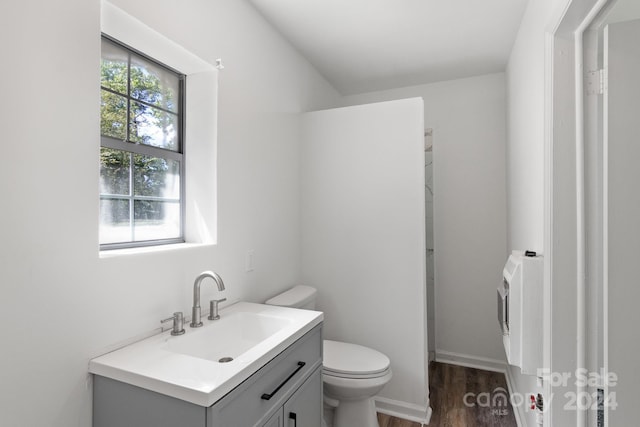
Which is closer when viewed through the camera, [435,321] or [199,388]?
[199,388]

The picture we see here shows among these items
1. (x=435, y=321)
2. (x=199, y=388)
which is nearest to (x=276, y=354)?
(x=199, y=388)

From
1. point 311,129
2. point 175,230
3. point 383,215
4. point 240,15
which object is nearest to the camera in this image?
point 175,230

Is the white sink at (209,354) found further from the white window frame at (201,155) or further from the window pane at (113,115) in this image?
the window pane at (113,115)

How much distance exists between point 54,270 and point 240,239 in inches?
36.3

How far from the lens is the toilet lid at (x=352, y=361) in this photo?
186 cm

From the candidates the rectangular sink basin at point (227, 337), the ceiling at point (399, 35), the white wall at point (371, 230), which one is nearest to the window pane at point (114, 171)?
the rectangular sink basin at point (227, 337)

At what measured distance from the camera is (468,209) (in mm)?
2969

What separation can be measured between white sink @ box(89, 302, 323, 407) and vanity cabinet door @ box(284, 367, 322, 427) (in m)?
0.23

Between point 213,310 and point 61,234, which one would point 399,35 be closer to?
point 213,310

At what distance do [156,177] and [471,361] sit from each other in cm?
290

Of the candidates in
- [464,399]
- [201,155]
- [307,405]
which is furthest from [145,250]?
[464,399]

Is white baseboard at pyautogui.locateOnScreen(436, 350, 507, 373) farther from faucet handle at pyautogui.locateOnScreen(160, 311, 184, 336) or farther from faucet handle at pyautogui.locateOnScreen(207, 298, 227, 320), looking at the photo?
faucet handle at pyautogui.locateOnScreen(160, 311, 184, 336)

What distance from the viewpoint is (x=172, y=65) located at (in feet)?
5.30

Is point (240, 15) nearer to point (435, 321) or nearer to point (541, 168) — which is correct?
point (541, 168)
